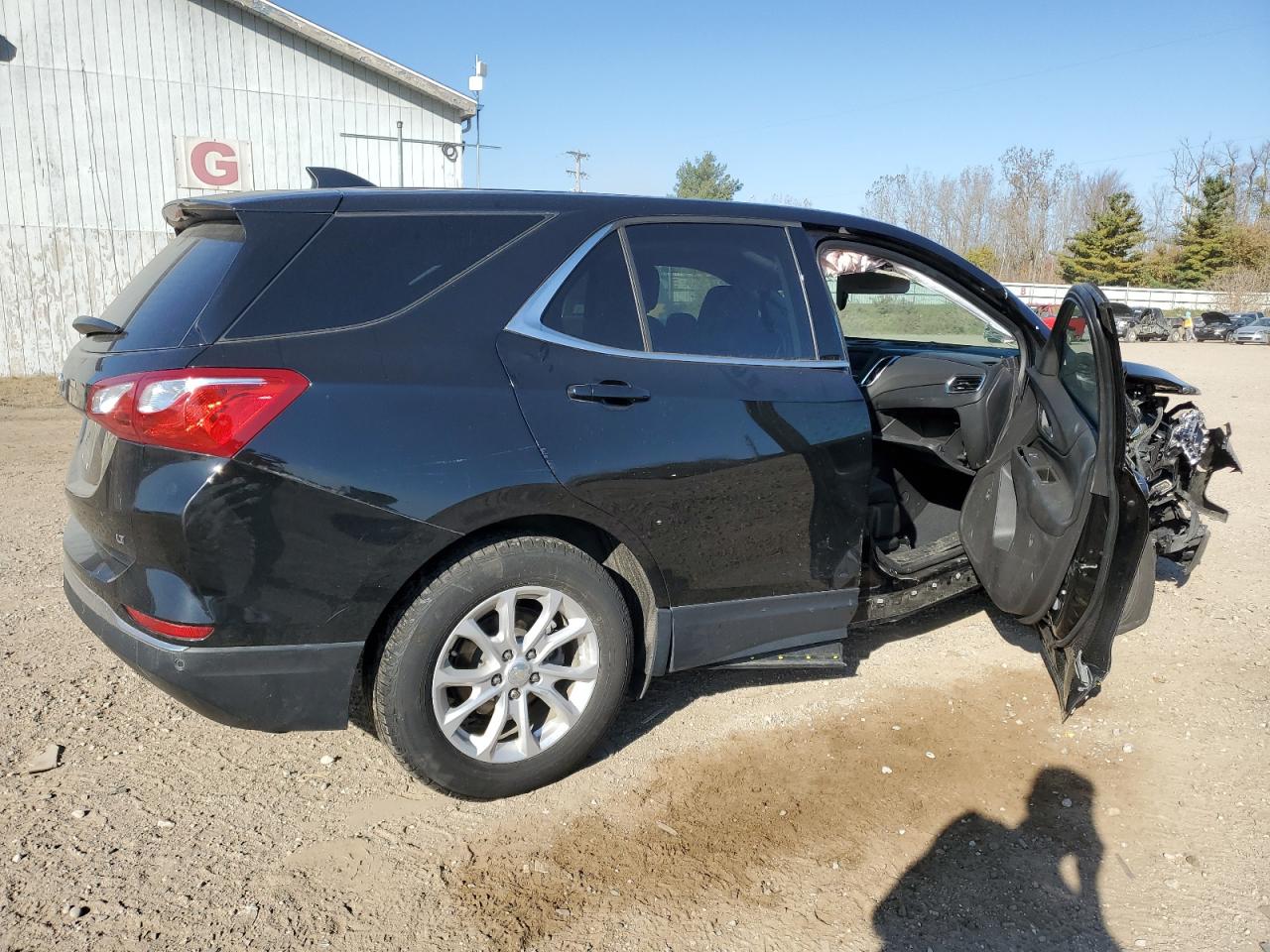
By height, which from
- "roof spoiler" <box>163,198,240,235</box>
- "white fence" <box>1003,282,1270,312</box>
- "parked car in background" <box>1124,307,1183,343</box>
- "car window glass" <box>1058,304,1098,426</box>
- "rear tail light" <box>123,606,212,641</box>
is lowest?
"parked car in background" <box>1124,307,1183,343</box>

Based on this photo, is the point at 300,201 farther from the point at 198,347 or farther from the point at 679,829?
the point at 679,829

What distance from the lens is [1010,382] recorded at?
162 inches

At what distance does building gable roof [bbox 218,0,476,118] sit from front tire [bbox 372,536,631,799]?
46.8ft

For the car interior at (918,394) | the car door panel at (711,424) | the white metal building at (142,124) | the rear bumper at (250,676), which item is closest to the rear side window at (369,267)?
the car door panel at (711,424)

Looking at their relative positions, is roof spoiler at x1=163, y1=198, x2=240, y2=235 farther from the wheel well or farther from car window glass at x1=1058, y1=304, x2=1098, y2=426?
car window glass at x1=1058, y1=304, x2=1098, y2=426

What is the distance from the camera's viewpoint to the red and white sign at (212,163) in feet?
49.1

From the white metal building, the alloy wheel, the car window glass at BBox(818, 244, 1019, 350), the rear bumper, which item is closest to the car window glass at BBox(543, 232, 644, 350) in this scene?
the alloy wheel

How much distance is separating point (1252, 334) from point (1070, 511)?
4512 cm

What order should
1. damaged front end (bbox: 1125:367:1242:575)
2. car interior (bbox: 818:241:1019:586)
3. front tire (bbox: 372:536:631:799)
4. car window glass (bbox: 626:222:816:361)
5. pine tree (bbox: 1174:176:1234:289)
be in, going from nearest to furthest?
1. front tire (bbox: 372:536:631:799)
2. car window glass (bbox: 626:222:816:361)
3. car interior (bbox: 818:241:1019:586)
4. damaged front end (bbox: 1125:367:1242:575)
5. pine tree (bbox: 1174:176:1234:289)

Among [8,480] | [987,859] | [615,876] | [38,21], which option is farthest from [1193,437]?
[38,21]

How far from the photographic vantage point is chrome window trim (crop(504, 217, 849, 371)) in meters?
3.08

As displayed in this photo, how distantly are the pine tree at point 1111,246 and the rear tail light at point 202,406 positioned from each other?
2629 inches

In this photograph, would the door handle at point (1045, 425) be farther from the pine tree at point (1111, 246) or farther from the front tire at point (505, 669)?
the pine tree at point (1111, 246)

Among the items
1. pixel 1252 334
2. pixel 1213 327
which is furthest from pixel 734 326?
pixel 1213 327
